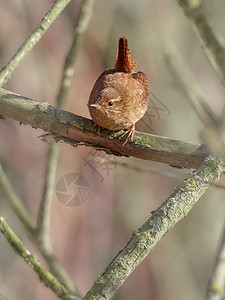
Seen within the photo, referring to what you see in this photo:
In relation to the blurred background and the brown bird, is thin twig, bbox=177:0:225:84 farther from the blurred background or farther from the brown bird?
the blurred background

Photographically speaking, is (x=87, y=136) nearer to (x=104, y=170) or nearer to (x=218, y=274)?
(x=218, y=274)

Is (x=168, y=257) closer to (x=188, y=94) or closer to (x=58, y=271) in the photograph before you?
(x=58, y=271)

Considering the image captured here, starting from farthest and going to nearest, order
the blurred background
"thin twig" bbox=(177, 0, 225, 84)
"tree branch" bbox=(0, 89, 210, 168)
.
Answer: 1. the blurred background
2. "tree branch" bbox=(0, 89, 210, 168)
3. "thin twig" bbox=(177, 0, 225, 84)

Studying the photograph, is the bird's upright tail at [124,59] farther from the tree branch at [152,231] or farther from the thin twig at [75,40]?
the tree branch at [152,231]

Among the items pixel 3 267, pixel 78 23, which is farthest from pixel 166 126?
pixel 78 23

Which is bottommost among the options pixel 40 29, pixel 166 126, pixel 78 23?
pixel 40 29

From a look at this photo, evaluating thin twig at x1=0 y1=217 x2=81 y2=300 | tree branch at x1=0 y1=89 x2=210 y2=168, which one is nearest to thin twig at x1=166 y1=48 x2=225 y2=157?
tree branch at x1=0 y1=89 x2=210 y2=168
